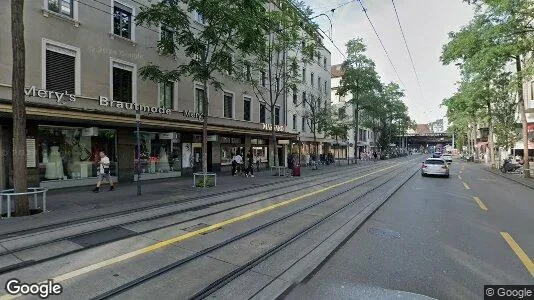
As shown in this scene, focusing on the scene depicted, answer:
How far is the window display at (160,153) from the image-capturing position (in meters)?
18.8

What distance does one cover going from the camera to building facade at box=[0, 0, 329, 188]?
13.2 metres

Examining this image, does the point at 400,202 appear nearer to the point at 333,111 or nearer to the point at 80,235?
the point at 80,235

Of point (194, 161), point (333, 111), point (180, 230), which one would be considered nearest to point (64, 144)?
point (194, 161)

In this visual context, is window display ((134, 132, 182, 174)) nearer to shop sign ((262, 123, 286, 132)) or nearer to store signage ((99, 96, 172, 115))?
store signage ((99, 96, 172, 115))

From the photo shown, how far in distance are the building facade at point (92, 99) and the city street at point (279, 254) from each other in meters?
7.29

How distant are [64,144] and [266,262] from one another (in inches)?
517

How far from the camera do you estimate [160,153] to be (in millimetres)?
19969

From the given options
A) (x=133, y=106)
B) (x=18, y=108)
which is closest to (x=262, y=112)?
(x=133, y=106)

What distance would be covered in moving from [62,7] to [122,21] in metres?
3.16

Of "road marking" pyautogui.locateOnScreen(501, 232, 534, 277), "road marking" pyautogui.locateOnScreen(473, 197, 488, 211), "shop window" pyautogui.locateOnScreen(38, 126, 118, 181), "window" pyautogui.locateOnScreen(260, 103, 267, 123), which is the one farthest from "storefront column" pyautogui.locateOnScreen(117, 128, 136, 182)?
"road marking" pyautogui.locateOnScreen(501, 232, 534, 277)

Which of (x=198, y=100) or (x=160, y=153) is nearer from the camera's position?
(x=160, y=153)

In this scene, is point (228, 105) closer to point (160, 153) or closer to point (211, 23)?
point (160, 153)

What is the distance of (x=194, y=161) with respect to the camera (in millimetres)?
22609

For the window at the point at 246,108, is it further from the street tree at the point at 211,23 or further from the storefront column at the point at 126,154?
the storefront column at the point at 126,154
